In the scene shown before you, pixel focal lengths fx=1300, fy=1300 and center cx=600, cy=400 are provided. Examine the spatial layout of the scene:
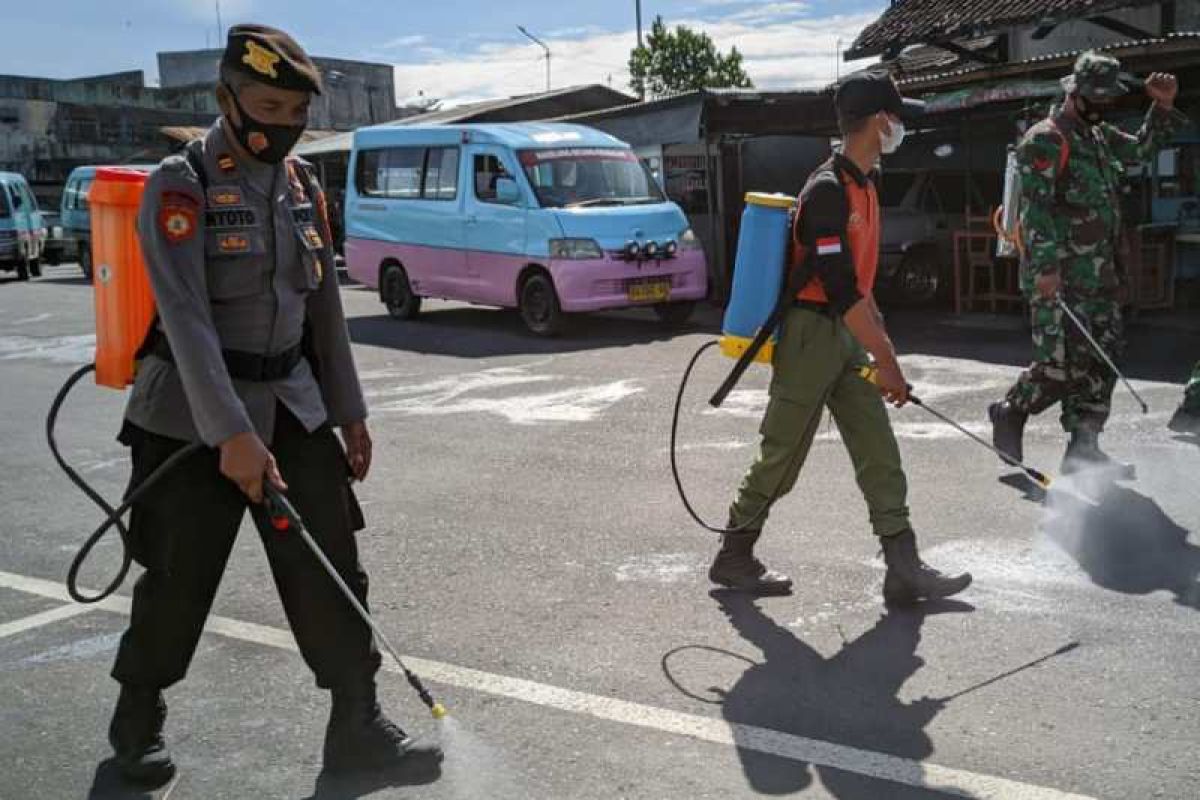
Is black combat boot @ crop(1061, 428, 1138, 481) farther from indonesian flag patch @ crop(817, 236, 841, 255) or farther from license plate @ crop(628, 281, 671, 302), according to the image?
license plate @ crop(628, 281, 671, 302)

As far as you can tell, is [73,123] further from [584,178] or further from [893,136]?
[893,136]

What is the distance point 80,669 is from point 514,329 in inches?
387

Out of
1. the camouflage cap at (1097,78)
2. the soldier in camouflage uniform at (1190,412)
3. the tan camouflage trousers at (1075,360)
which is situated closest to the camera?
the camouflage cap at (1097,78)

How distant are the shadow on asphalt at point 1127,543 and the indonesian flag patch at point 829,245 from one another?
5.24ft

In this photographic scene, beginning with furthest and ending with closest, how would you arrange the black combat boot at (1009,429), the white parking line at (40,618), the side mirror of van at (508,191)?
the side mirror of van at (508,191) → the black combat boot at (1009,429) → the white parking line at (40,618)

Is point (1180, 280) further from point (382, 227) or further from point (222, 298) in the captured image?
point (222, 298)

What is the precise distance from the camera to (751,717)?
3693 mm

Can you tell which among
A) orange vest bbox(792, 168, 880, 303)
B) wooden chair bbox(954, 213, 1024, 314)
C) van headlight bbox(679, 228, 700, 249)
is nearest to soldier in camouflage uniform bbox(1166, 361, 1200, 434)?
orange vest bbox(792, 168, 880, 303)

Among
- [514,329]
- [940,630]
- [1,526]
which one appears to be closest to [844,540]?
[940,630]

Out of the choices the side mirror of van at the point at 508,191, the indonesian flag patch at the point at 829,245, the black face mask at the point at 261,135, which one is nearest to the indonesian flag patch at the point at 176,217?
the black face mask at the point at 261,135

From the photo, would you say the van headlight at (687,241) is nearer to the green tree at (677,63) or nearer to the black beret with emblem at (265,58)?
the black beret with emblem at (265,58)

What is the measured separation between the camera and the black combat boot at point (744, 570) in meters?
4.80

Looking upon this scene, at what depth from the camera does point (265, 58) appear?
303 cm

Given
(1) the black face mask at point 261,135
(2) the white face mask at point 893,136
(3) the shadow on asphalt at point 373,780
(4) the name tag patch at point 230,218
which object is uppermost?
(2) the white face mask at point 893,136
